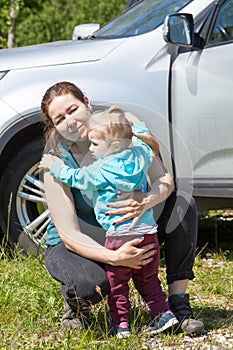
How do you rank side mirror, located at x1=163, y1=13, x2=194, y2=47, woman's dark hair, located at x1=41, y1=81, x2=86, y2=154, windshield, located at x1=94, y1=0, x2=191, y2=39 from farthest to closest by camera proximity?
windshield, located at x1=94, y1=0, x2=191, y2=39, side mirror, located at x1=163, y1=13, x2=194, y2=47, woman's dark hair, located at x1=41, y1=81, x2=86, y2=154

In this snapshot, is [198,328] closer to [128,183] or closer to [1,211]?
[128,183]

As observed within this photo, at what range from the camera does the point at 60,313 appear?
3.81 m

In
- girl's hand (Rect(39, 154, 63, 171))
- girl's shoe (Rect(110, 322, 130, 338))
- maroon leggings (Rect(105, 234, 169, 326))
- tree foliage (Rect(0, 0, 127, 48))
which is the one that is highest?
girl's hand (Rect(39, 154, 63, 171))

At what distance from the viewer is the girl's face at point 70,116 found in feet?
11.3

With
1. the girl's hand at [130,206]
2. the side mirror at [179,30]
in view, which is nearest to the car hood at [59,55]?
the side mirror at [179,30]

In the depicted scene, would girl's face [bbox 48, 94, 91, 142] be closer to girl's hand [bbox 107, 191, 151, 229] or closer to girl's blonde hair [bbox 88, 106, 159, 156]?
girl's blonde hair [bbox 88, 106, 159, 156]

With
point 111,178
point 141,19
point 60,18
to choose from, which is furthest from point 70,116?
point 60,18

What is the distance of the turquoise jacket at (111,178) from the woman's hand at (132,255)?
0.06 meters

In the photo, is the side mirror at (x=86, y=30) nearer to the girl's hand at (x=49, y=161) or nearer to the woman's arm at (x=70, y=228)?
the girl's hand at (x=49, y=161)

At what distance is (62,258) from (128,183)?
1.59 feet

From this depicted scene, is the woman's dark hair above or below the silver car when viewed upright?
above

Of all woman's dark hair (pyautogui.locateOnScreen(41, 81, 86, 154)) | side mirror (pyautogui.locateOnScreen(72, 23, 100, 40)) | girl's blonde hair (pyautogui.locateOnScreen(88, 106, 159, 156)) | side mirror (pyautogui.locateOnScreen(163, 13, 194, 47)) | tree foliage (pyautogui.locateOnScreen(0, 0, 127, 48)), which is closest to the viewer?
girl's blonde hair (pyautogui.locateOnScreen(88, 106, 159, 156))

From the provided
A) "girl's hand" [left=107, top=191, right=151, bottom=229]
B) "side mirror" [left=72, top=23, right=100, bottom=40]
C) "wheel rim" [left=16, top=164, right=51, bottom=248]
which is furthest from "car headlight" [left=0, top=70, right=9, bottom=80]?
"girl's hand" [left=107, top=191, right=151, bottom=229]

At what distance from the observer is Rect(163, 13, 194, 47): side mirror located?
469 cm
